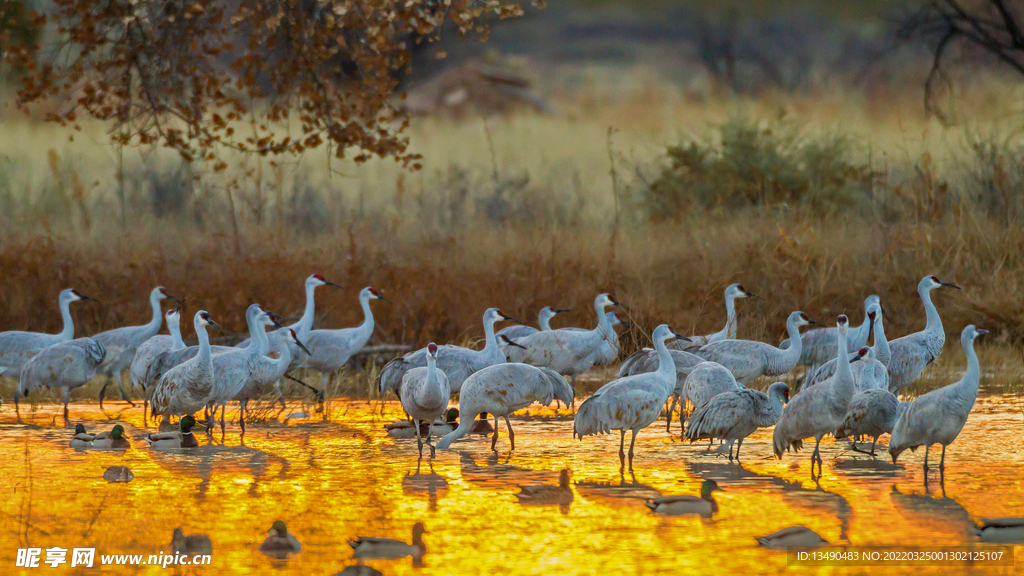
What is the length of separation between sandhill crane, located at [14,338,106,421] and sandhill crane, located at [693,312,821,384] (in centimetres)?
542

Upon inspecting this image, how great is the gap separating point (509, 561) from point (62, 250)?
37.5 ft

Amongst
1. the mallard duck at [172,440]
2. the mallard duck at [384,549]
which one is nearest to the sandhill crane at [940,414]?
the mallard duck at [384,549]

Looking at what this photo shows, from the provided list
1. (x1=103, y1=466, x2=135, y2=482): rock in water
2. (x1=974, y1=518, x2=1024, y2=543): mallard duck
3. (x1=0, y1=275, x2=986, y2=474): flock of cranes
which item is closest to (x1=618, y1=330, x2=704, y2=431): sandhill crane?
(x1=0, y1=275, x2=986, y2=474): flock of cranes

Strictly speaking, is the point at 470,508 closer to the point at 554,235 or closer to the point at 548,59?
the point at 554,235

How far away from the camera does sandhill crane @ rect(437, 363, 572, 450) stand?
8953 mm

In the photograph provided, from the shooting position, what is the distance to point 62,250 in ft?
51.5

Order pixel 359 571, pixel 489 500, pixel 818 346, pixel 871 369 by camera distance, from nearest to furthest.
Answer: pixel 359 571, pixel 489 500, pixel 871 369, pixel 818 346

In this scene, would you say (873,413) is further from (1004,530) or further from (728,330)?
(728,330)

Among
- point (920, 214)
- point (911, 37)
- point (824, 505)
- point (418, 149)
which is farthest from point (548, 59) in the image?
point (824, 505)

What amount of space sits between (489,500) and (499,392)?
5.56ft

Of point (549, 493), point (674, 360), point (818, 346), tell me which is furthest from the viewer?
point (818, 346)

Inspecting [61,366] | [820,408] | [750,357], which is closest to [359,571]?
[820,408]

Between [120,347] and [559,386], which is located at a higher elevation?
[120,347]

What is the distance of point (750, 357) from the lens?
1045 cm
